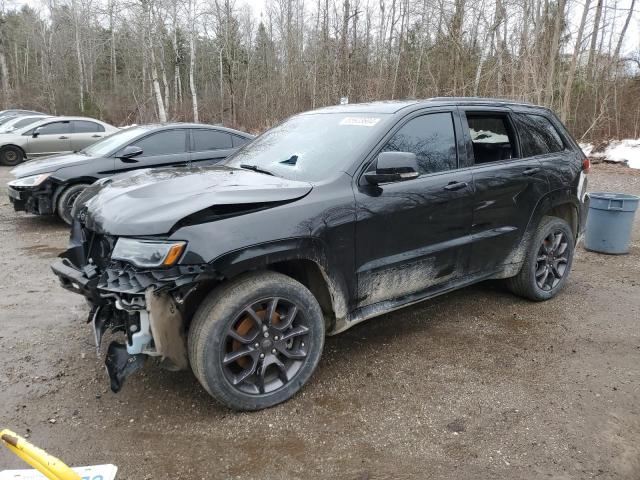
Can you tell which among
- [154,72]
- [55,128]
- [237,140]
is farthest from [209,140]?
[154,72]

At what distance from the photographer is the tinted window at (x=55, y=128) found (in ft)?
46.3

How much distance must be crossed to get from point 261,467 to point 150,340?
34.8 inches

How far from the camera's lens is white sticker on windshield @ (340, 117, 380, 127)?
3.58 metres

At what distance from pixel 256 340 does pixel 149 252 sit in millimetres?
795

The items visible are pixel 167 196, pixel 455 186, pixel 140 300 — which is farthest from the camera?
pixel 455 186

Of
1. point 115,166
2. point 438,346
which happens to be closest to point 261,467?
point 438,346

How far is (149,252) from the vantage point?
2.63 metres

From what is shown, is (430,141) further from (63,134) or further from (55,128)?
(55,128)

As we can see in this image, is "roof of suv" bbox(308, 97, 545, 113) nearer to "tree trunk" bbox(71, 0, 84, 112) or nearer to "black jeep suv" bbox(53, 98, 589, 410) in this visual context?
"black jeep suv" bbox(53, 98, 589, 410)

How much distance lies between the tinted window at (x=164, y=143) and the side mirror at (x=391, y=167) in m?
5.26

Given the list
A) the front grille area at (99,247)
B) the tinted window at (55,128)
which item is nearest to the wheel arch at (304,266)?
the front grille area at (99,247)

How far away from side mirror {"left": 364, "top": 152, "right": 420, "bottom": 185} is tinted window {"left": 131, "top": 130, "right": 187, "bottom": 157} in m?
5.26

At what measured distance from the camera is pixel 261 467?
2539mm

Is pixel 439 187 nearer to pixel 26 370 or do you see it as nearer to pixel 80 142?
pixel 26 370
